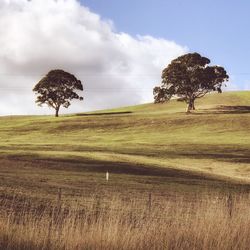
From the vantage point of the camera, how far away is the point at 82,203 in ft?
86.5

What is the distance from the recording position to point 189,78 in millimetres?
118562

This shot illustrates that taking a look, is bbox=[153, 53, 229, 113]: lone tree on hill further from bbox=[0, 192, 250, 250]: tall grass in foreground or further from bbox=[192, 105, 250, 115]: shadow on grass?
bbox=[0, 192, 250, 250]: tall grass in foreground

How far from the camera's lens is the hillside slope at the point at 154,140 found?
2122 inches

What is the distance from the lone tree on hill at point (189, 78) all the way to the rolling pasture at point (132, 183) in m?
4.75

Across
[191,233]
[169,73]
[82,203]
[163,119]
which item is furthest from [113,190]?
[169,73]

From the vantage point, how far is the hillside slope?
53906 mm

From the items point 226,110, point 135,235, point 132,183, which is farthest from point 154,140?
point 135,235

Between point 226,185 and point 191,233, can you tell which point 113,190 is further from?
point 191,233

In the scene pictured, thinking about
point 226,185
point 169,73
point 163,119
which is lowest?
point 226,185

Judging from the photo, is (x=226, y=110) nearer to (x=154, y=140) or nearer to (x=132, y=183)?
(x=154, y=140)

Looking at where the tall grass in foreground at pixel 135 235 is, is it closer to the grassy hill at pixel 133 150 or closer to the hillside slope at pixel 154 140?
the grassy hill at pixel 133 150

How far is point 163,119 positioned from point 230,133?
18082mm

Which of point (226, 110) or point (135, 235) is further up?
point (226, 110)

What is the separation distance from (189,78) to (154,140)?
1658 inches
